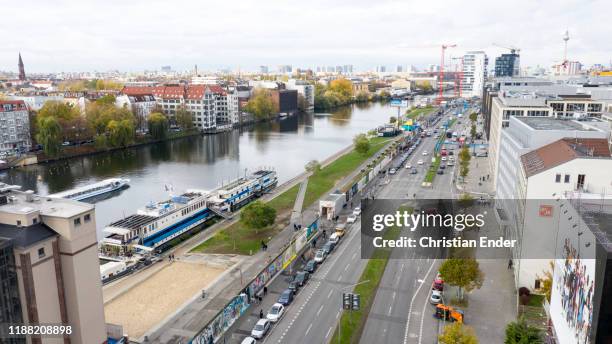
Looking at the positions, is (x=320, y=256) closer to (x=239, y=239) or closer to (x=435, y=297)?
(x=239, y=239)

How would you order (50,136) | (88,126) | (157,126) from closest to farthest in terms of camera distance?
(50,136), (88,126), (157,126)

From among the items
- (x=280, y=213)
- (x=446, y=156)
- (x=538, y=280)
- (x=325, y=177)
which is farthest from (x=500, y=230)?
(x=446, y=156)

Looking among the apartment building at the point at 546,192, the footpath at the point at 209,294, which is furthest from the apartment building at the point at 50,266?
the apartment building at the point at 546,192

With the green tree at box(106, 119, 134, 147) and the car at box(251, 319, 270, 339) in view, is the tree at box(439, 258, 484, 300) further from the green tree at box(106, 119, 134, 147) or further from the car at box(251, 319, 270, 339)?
the green tree at box(106, 119, 134, 147)

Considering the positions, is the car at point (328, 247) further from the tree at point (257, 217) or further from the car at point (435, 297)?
the car at point (435, 297)

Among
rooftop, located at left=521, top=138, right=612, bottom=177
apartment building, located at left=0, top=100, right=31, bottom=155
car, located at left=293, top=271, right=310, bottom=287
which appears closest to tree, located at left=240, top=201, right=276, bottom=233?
car, located at left=293, top=271, right=310, bottom=287

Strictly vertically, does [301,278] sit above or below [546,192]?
below

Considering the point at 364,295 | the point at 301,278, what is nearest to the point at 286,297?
the point at 301,278
